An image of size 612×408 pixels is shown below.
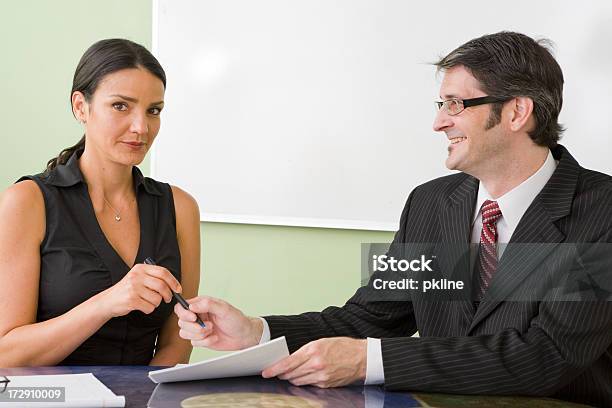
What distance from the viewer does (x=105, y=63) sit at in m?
2.30

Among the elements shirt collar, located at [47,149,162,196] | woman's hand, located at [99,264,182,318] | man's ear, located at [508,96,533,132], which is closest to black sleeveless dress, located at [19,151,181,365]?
shirt collar, located at [47,149,162,196]

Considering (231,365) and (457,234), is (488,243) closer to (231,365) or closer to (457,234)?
(457,234)

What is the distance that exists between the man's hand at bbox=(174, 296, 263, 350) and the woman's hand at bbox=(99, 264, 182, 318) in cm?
5

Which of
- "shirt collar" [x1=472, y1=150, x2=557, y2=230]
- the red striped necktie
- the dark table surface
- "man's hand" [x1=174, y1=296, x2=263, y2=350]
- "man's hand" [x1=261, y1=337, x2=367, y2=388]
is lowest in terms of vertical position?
the dark table surface

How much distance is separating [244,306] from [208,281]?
0.18 metres

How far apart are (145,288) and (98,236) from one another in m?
0.39

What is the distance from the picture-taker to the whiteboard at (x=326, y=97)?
294 centimetres

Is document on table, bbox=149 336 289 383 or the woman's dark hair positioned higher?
the woman's dark hair

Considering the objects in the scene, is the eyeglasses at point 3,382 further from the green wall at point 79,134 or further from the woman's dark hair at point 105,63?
the green wall at point 79,134

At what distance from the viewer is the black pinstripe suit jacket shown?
1742mm

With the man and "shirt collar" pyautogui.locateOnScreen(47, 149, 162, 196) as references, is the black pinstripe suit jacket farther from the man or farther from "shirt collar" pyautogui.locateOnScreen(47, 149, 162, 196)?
"shirt collar" pyautogui.locateOnScreen(47, 149, 162, 196)

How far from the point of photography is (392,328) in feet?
7.41

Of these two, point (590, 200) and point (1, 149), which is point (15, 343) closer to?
point (590, 200)

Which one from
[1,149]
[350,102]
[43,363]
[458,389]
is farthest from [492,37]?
[1,149]
